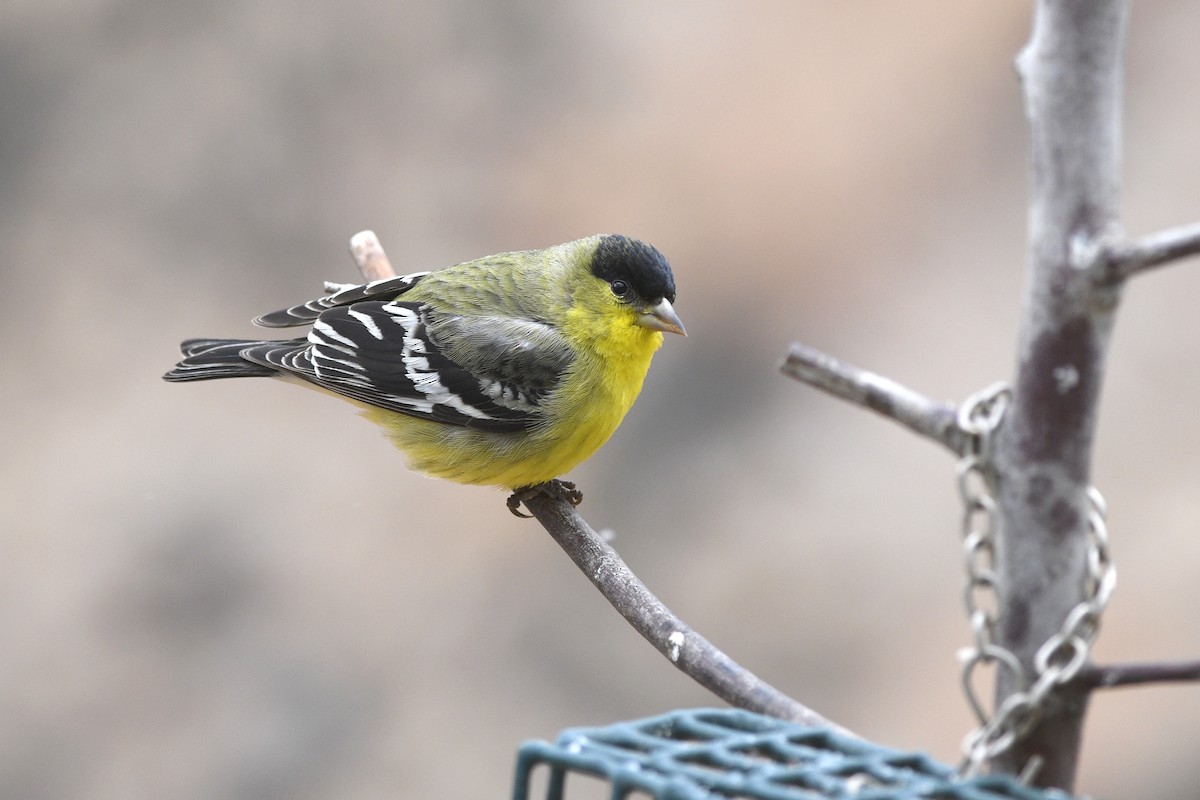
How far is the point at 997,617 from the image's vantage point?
2.06 m

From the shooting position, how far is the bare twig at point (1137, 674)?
1.81 meters

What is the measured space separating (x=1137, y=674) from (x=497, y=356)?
8.58 feet

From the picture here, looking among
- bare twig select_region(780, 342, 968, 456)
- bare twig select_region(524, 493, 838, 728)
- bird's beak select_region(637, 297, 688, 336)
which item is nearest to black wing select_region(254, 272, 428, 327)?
bird's beak select_region(637, 297, 688, 336)

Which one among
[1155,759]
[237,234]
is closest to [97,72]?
[237,234]

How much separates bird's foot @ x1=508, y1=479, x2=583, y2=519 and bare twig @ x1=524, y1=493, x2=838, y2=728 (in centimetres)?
18

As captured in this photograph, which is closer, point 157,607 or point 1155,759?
point 1155,759

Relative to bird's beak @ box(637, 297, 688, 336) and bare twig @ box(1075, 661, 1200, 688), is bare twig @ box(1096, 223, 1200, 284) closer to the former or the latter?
bare twig @ box(1075, 661, 1200, 688)

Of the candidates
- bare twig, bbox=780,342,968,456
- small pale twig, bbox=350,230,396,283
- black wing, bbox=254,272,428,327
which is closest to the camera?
bare twig, bbox=780,342,968,456

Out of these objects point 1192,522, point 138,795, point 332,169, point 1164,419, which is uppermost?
point 332,169

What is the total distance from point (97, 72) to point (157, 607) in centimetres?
341

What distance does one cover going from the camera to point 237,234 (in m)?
7.76

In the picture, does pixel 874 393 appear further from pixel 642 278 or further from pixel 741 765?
pixel 642 278

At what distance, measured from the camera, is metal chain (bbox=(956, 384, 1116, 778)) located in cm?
195

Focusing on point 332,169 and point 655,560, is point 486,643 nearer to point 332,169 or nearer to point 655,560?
point 655,560
